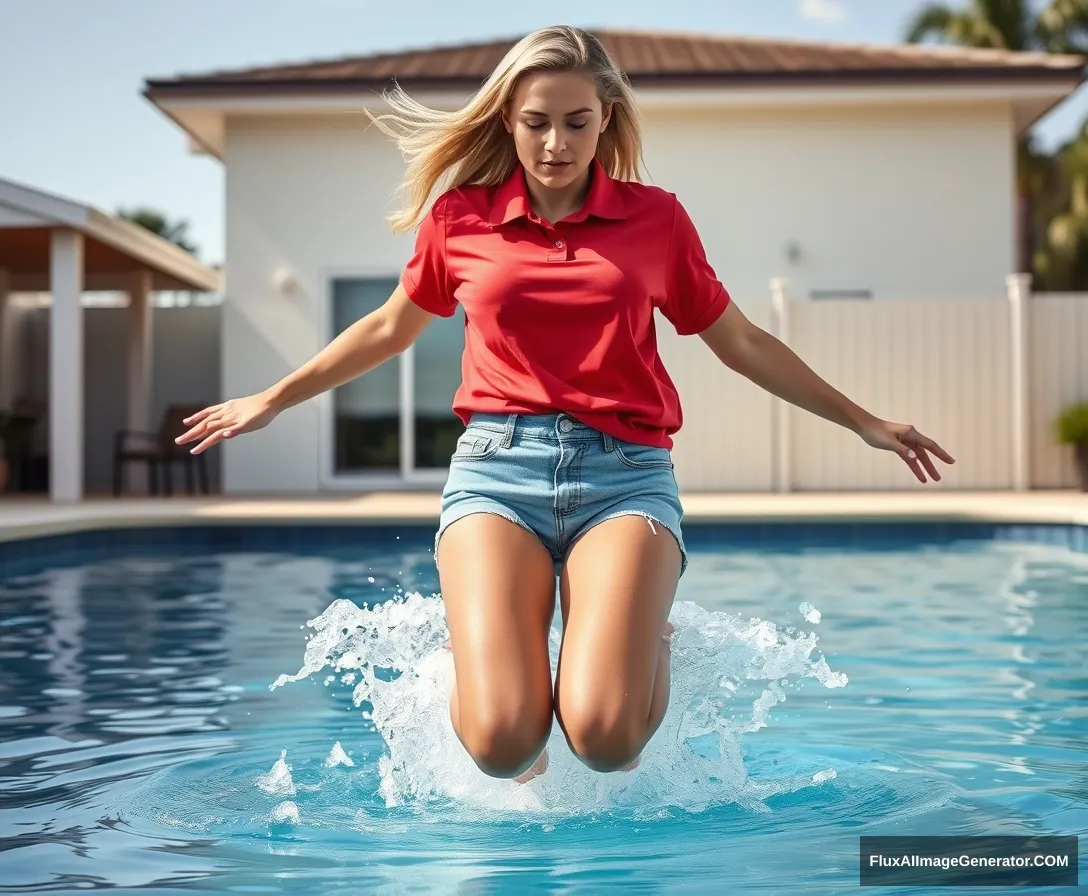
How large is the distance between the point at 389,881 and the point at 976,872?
3.94ft

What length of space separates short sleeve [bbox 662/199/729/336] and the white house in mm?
11015

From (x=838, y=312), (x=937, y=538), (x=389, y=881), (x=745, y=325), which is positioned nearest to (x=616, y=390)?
(x=745, y=325)

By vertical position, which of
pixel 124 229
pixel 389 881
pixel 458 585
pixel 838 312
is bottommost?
pixel 389 881

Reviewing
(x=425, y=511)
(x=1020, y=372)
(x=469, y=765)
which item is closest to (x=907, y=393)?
(x=1020, y=372)

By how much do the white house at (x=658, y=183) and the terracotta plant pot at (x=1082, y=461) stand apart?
842mm

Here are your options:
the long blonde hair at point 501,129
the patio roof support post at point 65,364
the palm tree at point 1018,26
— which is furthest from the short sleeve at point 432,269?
the palm tree at point 1018,26

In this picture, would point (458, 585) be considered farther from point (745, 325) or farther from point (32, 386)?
point (32, 386)

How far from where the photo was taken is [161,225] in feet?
147

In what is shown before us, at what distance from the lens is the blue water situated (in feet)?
10.2

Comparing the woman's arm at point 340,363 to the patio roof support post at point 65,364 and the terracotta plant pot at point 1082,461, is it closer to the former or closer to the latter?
the patio roof support post at point 65,364

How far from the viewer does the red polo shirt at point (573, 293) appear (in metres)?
3.19

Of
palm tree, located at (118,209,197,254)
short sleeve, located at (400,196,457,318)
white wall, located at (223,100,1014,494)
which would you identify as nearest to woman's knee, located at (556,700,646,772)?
short sleeve, located at (400,196,457,318)

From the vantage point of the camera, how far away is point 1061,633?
6609 mm

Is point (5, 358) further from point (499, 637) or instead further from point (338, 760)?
point (499, 637)
